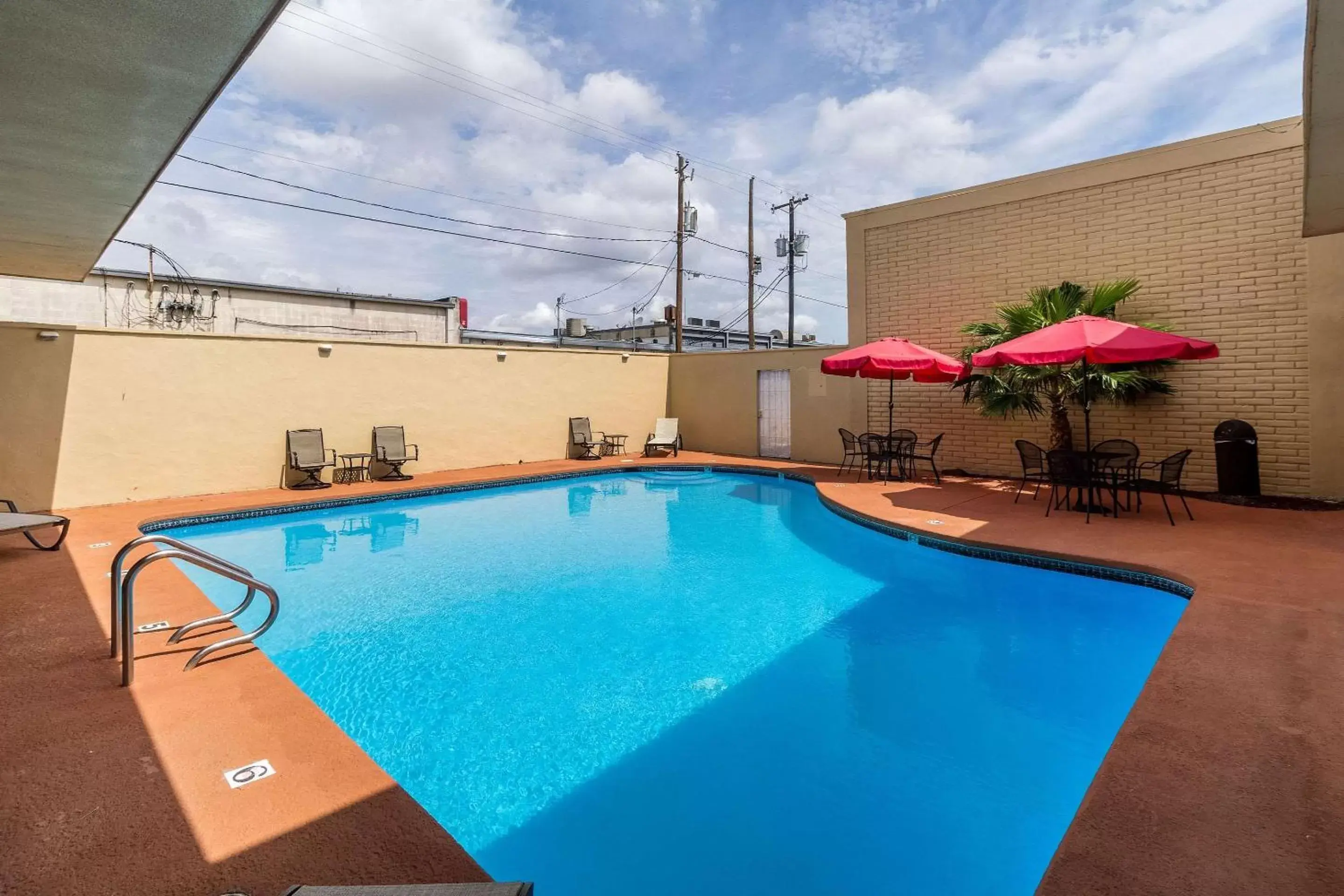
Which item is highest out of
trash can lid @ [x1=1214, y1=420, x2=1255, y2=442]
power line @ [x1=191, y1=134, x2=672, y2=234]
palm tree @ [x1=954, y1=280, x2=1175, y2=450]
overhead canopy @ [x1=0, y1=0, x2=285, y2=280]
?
power line @ [x1=191, y1=134, x2=672, y2=234]

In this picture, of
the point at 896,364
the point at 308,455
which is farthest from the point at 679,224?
the point at 308,455

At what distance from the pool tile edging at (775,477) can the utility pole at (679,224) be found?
8464mm

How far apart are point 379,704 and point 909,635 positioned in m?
3.87

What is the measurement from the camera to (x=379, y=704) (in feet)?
13.3

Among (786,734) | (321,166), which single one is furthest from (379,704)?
(321,166)

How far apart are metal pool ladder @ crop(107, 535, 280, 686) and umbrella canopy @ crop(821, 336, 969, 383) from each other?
26.9 feet

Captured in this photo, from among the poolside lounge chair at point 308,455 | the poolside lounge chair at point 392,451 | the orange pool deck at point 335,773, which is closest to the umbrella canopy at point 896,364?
the orange pool deck at point 335,773

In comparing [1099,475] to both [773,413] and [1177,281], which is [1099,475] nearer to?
[1177,281]

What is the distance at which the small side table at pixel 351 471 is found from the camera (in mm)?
11344

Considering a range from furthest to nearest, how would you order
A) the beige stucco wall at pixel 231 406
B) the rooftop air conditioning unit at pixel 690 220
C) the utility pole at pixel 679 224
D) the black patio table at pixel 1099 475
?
the rooftop air conditioning unit at pixel 690 220 < the utility pole at pixel 679 224 < the beige stucco wall at pixel 231 406 < the black patio table at pixel 1099 475

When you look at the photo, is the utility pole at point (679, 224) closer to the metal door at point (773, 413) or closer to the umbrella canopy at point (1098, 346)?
the metal door at point (773, 413)

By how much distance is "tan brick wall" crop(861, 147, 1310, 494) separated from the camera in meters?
8.24

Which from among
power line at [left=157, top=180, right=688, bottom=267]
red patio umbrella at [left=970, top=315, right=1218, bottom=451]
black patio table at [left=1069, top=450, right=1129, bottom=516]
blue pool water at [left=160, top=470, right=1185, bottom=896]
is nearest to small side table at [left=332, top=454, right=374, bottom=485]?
blue pool water at [left=160, top=470, right=1185, bottom=896]

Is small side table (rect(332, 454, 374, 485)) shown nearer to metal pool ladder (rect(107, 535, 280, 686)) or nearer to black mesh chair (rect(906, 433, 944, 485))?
metal pool ladder (rect(107, 535, 280, 686))
